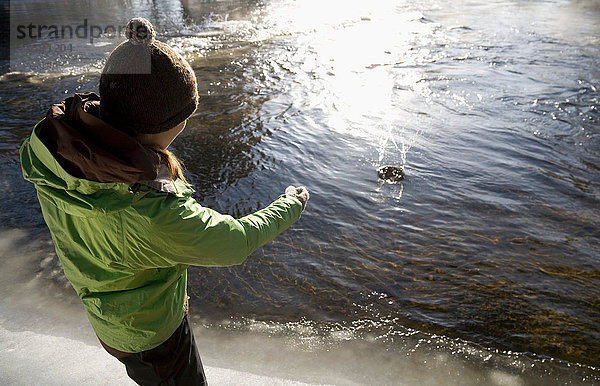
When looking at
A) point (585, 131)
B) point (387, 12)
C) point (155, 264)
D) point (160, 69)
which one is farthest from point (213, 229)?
point (387, 12)

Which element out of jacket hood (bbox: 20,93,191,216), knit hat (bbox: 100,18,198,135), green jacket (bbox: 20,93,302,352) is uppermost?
knit hat (bbox: 100,18,198,135)

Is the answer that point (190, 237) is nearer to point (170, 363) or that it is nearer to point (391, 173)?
point (170, 363)

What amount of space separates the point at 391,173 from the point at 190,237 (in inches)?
170

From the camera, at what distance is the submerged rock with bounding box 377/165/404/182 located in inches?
215

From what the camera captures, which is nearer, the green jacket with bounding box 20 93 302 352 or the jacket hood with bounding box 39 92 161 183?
the jacket hood with bounding box 39 92 161 183

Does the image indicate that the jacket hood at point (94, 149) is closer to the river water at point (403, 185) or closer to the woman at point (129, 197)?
the woman at point (129, 197)

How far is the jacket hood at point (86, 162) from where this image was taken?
1.33 metres

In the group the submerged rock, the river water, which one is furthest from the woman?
the submerged rock

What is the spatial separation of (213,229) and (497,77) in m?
8.93

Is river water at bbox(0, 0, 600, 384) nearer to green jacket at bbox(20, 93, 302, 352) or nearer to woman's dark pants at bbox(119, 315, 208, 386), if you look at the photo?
woman's dark pants at bbox(119, 315, 208, 386)

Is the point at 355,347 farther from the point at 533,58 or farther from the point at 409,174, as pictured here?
the point at 533,58

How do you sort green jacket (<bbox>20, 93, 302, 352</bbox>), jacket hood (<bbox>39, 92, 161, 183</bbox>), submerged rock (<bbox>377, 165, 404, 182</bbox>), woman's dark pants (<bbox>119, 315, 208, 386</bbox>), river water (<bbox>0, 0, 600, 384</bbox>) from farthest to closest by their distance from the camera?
submerged rock (<bbox>377, 165, 404, 182</bbox>) < river water (<bbox>0, 0, 600, 384</bbox>) < woman's dark pants (<bbox>119, 315, 208, 386</bbox>) < green jacket (<bbox>20, 93, 302, 352</bbox>) < jacket hood (<bbox>39, 92, 161, 183</bbox>)

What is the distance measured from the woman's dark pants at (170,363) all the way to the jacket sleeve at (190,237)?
1.47ft

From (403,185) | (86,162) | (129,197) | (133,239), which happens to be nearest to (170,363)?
(133,239)
